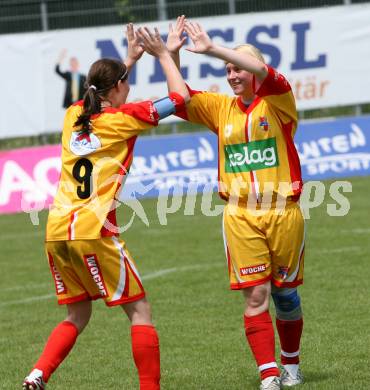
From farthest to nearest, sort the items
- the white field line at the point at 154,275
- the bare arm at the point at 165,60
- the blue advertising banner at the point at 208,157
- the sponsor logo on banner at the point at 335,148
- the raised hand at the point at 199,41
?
Result: 1. the sponsor logo on banner at the point at 335,148
2. the blue advertising banner at the point at 208,157
3. the white field line at the point at 154,275
4. the bare arm at the point at 165,60
5. the raised hand at the point at 199,41

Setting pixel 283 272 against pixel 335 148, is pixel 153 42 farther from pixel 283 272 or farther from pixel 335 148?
pixel 335 148

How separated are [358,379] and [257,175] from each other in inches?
54.6

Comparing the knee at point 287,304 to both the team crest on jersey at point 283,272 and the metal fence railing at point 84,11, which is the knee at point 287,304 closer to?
the team crest on jersey at point 283,272

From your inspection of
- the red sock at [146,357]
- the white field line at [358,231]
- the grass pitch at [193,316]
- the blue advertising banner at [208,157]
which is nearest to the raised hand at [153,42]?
the red sock at [146,357]

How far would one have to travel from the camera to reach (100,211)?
5914mm

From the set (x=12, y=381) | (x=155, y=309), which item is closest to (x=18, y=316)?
(x=155, y=309)

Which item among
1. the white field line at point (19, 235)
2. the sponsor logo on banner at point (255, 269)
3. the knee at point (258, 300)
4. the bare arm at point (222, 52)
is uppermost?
the bare arm at point (222, 52)

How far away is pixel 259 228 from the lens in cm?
636

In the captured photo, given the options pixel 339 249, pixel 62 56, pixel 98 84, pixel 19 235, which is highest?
Answer: pixel 98 84

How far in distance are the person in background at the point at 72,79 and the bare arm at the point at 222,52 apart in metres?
12.2

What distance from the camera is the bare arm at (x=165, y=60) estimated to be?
242 inches

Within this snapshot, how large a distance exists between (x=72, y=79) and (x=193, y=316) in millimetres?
9976

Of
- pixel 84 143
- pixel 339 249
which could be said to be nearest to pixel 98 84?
pixel 84 143

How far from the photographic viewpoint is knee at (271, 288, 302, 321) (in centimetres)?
660
